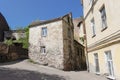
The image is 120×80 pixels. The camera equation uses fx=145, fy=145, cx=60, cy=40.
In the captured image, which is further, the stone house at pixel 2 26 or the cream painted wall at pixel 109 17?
the stone house at pixel 2 26

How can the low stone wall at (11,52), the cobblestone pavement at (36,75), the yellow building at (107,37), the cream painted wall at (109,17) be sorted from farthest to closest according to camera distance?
1. the low stone wall at (11,52)
2. the cobblestone pavement at (36,75)
3. the yellow building at (107,37)
4. the cream painted wall at (109,17)

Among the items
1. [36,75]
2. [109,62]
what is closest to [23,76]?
[36,75]

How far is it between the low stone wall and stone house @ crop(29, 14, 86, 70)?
402cm

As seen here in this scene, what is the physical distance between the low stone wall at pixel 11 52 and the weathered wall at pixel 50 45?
4023 millimetres

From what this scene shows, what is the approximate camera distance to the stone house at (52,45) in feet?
65.4

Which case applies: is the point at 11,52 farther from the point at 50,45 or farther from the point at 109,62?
the point at 109,62

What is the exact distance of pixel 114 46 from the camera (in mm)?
9500

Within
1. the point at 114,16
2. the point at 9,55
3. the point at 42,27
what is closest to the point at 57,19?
the point at 42,27

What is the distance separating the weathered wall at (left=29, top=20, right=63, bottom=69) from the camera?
65.4 ft

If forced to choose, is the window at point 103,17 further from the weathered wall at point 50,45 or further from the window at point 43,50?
the window at point 43,50

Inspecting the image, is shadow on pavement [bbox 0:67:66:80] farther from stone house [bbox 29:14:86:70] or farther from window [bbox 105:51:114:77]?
stone house [bbox 29:14:86:70]

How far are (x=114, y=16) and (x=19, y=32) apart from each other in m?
26.1

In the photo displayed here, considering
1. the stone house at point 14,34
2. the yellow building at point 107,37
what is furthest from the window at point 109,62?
the stone house at point 14,34

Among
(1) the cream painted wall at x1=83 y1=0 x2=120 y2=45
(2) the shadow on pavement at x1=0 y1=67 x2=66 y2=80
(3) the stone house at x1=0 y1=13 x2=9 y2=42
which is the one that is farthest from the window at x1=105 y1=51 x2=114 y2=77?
(3) the stone house at x1=0 y1=13 x2=9 y2=42
